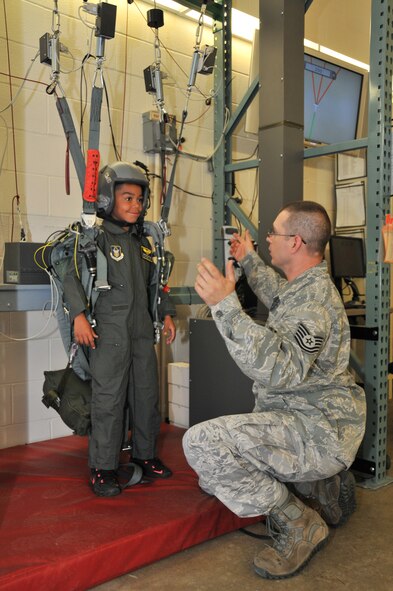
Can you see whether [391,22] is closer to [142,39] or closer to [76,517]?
[142,39]

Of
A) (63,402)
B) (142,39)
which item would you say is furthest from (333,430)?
(142,39)

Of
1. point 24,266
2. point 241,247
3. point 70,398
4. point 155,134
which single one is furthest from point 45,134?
point 70,398

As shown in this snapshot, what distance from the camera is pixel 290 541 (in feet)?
6.66

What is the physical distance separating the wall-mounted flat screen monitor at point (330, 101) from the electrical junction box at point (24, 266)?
234cm

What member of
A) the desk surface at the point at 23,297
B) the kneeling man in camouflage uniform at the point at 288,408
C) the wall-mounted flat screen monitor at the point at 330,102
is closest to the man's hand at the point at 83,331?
the desk surface at the point at 23,297

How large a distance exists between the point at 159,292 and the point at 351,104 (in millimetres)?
2550

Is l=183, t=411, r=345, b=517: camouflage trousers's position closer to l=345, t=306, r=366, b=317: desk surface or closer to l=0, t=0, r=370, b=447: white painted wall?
l=0, t=0, r=370, b=447: white painted wall

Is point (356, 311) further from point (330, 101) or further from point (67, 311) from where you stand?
point (67, 311)

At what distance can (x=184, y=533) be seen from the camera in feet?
6.97

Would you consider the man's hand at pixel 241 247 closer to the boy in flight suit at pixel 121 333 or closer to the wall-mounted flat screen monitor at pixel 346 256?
the boy in flight suit at pixel 121 333

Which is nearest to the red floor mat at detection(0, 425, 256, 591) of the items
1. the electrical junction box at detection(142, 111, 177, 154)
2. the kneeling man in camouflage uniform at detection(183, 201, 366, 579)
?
the kneeling man in camouflage uniform at detection(183, 201, 366, 579)

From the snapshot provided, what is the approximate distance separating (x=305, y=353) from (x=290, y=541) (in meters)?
0.77

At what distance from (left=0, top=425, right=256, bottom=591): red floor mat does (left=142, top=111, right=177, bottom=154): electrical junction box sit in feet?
6.60

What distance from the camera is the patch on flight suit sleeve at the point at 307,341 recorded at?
1.87 m
